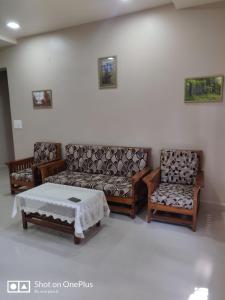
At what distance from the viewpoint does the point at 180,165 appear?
3119 mm

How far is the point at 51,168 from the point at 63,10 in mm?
2300

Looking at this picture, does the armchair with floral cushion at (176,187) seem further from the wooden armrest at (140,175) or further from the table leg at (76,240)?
the table leg at (76,240)

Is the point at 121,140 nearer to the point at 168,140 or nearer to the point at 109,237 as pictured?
the point at 168,140

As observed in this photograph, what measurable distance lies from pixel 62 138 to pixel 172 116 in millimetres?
2061

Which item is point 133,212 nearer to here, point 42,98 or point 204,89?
point 204,89

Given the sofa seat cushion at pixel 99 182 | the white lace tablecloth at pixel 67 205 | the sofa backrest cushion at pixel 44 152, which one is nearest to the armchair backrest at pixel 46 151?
the sofa backrest cushion at pixel 44 152

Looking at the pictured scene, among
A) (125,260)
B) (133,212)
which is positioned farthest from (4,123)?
(125,260)

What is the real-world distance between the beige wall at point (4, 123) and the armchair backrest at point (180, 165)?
434 centimetres

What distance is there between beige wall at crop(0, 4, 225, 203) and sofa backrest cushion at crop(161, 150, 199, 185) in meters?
0.19

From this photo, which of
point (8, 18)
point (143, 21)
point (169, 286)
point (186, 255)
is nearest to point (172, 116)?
point (143, 21)

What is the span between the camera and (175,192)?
279 cm

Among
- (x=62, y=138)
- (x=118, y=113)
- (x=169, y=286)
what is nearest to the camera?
(x=169, y=286)

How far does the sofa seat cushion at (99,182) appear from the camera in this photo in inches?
116

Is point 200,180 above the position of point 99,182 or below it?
above
